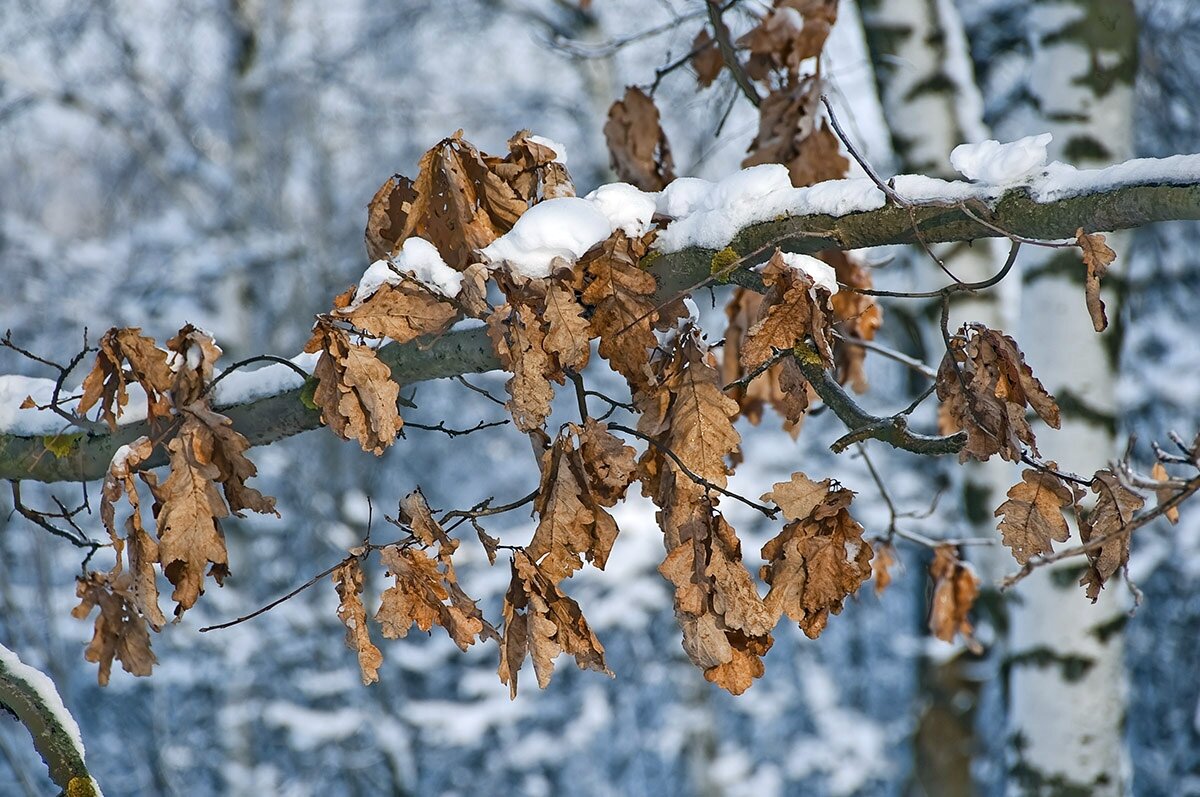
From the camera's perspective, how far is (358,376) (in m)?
1.25

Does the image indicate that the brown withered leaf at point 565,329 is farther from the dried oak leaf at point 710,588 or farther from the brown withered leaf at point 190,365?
the brown withered leaf at point 190,365

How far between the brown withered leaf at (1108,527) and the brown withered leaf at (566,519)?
56 centimetres

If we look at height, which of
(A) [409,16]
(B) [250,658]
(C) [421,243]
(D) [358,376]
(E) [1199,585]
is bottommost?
(D) [358,376]

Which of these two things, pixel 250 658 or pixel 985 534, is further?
pixel 250 658

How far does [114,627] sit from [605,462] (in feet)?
2.79

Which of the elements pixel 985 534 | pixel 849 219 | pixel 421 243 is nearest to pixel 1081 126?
pixel 985 534

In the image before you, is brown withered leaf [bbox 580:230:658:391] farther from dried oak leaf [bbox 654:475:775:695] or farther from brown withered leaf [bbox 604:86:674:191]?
brown withered leaf [bbox 604:86:674:191]

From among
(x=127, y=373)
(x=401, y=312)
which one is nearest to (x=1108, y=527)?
(x=401, y=312)

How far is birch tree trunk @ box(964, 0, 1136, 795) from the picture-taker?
2811mm

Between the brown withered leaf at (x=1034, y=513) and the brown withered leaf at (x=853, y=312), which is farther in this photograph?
the brown withered leaf at (x=853, y=312)

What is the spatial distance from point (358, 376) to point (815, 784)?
360 inches

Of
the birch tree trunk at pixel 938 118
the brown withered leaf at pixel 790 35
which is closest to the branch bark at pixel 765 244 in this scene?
the brown withered leaf at pixel 790 35

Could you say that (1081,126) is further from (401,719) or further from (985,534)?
(401,719)

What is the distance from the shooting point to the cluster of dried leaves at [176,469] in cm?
128
